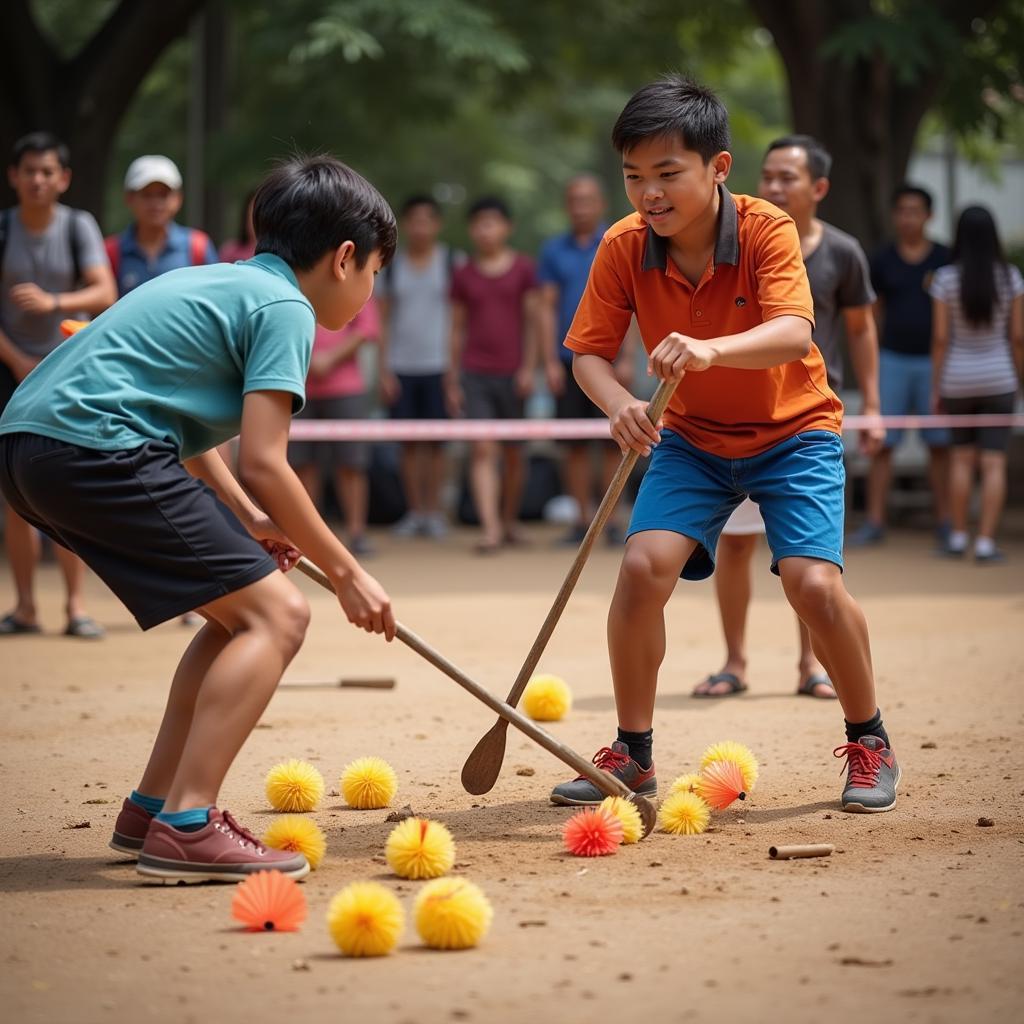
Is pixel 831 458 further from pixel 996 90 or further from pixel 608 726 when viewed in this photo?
pixel 996 90

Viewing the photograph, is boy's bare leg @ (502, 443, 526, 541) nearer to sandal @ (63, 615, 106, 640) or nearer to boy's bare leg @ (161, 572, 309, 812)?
sandal @ (63, 615, 106, 640)

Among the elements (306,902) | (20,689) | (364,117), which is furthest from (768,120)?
(306,902)

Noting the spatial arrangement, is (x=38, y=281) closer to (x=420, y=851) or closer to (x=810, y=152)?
(x=810, y=152)

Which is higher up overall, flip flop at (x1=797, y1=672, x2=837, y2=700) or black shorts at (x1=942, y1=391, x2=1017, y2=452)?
black shorts at (x1=942, y1=391, x2=1017, y2=452)

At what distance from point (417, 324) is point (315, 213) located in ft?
26.2

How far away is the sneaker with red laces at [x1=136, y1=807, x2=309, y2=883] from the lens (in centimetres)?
358

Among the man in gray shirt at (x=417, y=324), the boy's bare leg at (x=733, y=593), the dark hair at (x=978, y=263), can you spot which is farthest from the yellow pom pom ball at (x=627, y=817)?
the man in gray shirt at (x=417, y=324)

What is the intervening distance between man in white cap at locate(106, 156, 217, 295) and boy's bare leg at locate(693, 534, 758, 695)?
11.0 feet

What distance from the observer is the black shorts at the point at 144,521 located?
3.53 m

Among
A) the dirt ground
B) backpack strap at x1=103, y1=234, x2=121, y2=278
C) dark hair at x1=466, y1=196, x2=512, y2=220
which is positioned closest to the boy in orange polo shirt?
the dirt ground

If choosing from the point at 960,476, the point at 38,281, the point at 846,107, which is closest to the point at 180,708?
the point at 38,281

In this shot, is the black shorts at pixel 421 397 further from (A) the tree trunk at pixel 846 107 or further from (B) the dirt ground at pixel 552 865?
(B) the dirt ground at pixel 552 865

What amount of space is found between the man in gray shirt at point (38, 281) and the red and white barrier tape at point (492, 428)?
257cm

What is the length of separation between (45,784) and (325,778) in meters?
0.81
